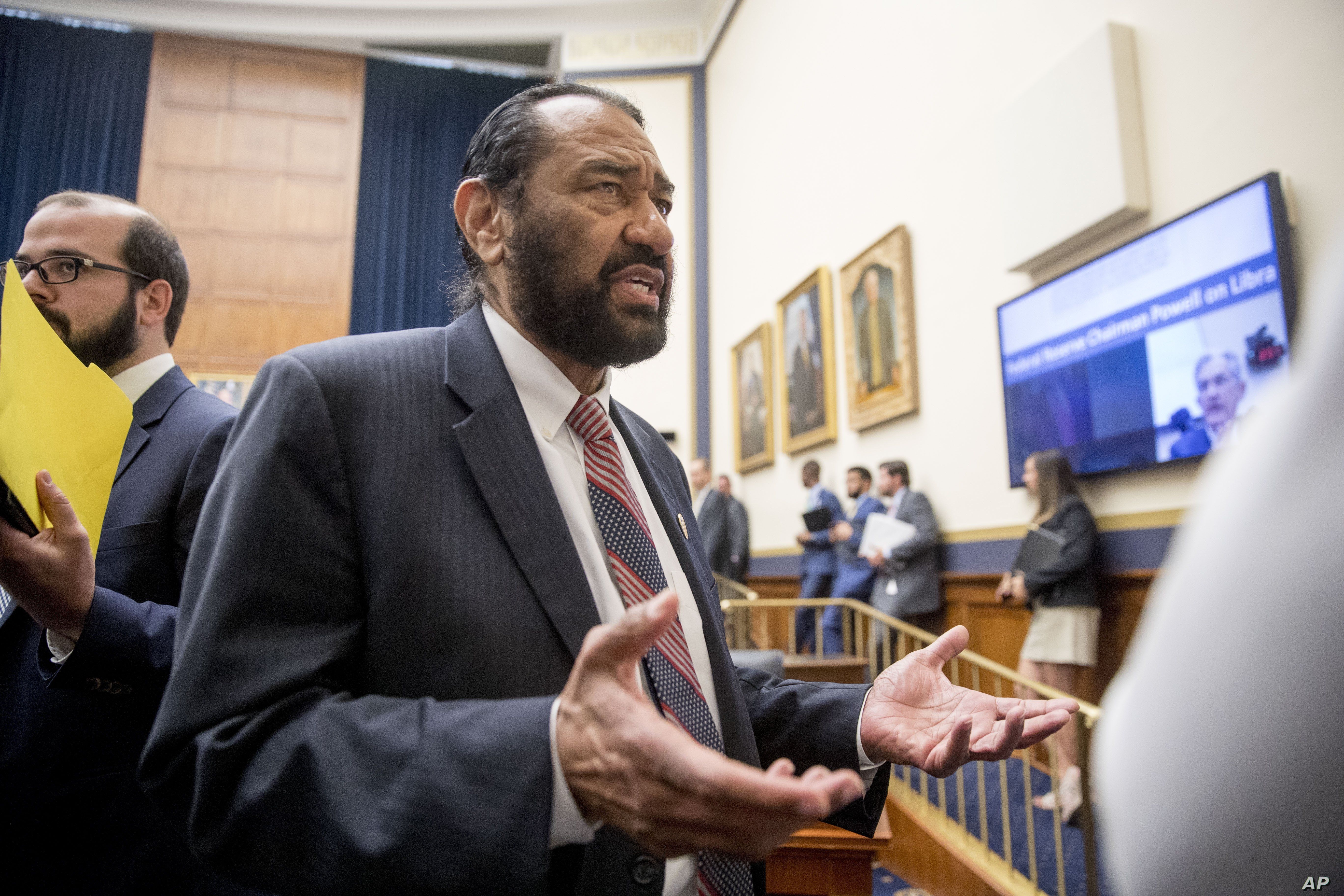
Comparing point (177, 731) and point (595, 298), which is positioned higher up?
point (595, 298)

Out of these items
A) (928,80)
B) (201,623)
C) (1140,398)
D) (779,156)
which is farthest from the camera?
(779,156)

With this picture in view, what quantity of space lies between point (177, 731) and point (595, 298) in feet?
2.92

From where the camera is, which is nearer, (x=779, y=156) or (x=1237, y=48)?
(x=1237, y=48)

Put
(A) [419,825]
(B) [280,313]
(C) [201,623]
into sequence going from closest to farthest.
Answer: (A) [419,825] < (C) [201,623] < (B) [280,313]

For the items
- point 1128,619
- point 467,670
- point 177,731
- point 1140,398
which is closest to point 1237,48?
point 1140,398

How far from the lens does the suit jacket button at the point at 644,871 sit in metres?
0.96

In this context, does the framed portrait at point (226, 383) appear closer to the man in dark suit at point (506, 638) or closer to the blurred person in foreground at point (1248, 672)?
the man in dark suit at point (506, 638)

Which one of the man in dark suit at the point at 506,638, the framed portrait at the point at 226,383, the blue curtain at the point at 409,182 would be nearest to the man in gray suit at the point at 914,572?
the man in dark suit at the point at 506,638

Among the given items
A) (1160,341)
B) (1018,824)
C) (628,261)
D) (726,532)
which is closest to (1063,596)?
(1018,824)

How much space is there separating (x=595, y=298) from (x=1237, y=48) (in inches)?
145

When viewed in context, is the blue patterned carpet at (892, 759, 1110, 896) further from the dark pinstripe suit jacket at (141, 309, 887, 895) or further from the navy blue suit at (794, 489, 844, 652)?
the dark pinstripe suit jacket at (141, 309, 887, 895)

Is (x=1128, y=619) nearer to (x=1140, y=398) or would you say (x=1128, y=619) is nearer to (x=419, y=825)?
(x=1140, y=398)

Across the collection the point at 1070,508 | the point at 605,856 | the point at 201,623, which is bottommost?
the point at 605,856

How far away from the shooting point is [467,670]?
3.22 feet
